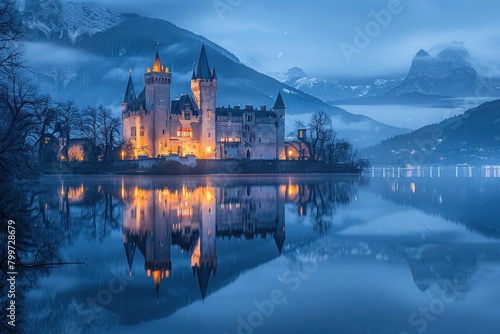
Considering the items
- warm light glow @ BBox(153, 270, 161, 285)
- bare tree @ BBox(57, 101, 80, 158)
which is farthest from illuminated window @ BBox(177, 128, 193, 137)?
warm light glow @ BBox(153, 270, 161, 285)

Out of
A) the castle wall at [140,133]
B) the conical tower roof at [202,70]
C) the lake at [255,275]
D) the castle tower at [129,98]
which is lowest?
the lake at [255,275]

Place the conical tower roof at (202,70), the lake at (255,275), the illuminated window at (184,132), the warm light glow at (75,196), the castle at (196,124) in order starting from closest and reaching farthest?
the lake at (255,275) < the warm light glow at (75,196) < the castle at (196,124) < the illuminated window at (184,132) < the conical tower roof at (202,70)

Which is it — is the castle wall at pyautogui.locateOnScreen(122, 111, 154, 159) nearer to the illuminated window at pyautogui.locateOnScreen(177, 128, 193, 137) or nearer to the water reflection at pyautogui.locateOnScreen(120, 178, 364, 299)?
the illuminated window at pyautogui.locateOnScreen(177, 128, 193, 137)

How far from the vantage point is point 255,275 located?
503 inches

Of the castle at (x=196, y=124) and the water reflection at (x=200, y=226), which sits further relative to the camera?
the castle at (x=196, y=124)

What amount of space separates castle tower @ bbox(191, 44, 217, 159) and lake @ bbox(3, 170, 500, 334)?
84063mm

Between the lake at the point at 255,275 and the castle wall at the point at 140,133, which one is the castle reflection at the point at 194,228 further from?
the castle wall at the point at 140,133

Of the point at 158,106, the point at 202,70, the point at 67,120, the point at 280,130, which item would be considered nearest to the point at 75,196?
the point at 67,120

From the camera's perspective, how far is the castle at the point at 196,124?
103875mm

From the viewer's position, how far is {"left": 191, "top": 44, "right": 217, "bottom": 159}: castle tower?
107688 millimetres

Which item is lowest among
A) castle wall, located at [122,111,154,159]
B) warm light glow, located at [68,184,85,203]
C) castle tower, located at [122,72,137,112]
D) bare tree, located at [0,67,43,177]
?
warm light glow, located at [68,184,85,203]

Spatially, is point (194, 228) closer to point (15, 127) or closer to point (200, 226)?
point (200, 226)

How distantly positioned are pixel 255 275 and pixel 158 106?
93.1 meters

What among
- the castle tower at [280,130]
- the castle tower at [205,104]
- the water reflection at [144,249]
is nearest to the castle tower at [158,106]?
the castle tower at [205,104]
